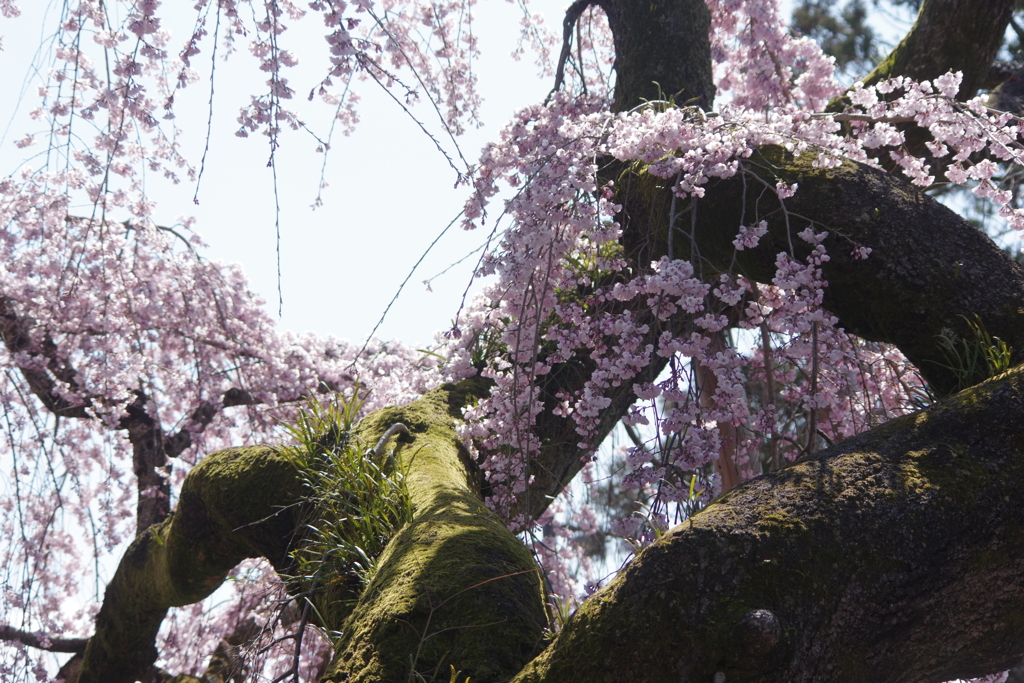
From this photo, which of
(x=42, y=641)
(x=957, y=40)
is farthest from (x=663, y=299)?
(x=42, y=641)

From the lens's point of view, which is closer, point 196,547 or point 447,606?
point 447,606

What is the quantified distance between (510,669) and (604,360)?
3.48ft

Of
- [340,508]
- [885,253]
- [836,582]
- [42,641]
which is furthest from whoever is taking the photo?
[42,641]

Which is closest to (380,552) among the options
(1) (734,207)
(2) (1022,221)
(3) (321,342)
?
(1) (734,207)

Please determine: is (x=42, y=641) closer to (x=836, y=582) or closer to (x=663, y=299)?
(x=663, y=299)

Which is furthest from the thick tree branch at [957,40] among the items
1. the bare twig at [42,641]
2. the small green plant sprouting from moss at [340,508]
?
the bare twig at [42,641]

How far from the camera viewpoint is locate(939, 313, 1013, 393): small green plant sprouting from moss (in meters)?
1.66

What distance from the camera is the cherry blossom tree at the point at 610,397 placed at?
3.79 ft

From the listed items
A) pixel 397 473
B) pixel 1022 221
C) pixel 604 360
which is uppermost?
pixel 1022 221

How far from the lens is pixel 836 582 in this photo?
1099 mm

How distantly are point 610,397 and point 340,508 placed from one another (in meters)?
1.25

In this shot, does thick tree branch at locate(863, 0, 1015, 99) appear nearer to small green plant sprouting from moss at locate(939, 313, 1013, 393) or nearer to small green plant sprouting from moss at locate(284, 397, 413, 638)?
small green plant sprouting from moss at locate(939, 313, 1013, 393)

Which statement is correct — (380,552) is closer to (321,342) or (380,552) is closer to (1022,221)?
(1022,221)

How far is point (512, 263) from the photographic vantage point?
2029mm
